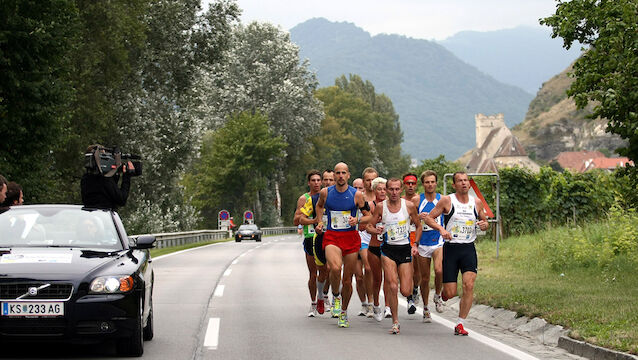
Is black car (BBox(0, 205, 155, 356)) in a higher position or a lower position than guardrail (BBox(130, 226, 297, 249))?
higher

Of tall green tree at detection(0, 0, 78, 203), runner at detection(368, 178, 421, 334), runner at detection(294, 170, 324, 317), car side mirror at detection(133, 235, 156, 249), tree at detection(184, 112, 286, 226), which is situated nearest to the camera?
car side mirror at detection(133, 235, 156, 249)

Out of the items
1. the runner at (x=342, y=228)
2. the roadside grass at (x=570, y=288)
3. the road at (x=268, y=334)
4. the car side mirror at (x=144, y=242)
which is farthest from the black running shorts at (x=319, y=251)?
the car side mirror at (x=144, y=242)

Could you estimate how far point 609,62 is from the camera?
13.6 meters

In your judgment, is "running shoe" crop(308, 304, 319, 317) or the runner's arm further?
"running shoe" crop(308, 304, 319, 317)

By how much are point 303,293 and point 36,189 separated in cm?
981

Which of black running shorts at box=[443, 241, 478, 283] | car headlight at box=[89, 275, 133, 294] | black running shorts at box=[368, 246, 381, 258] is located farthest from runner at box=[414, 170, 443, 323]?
car headlight at box=[89, 275, 133, 294]

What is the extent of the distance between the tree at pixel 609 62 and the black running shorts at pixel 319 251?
4.38 meters

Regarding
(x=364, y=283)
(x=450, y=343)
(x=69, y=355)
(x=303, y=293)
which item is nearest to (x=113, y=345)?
(x=69, y=355)

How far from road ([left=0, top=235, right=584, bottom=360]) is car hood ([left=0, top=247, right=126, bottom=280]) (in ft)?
3.33

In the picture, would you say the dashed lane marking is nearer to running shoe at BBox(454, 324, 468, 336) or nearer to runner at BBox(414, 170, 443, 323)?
running shoe at BBox(454, 324, 468, 336)

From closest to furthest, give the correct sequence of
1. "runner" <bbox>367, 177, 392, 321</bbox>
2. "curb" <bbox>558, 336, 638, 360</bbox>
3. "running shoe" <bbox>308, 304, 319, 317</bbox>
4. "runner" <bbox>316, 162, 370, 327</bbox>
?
"curb" <bbox>558, 336, 638, 360</bbox> → "runner" <bbox>316, 162, 370, 327</bbox> → "runner" <bbox>367, 177, 392, 321</bbox> → "running shoe" <bbox>308, 304, 319, 317</bbox>

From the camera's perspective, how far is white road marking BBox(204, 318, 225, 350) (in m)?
10.4

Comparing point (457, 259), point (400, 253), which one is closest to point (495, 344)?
point (457, 259)

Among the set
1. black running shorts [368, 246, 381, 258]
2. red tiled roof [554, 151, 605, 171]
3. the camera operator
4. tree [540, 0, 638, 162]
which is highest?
red tiled roof [554, 151, 605, 171]
